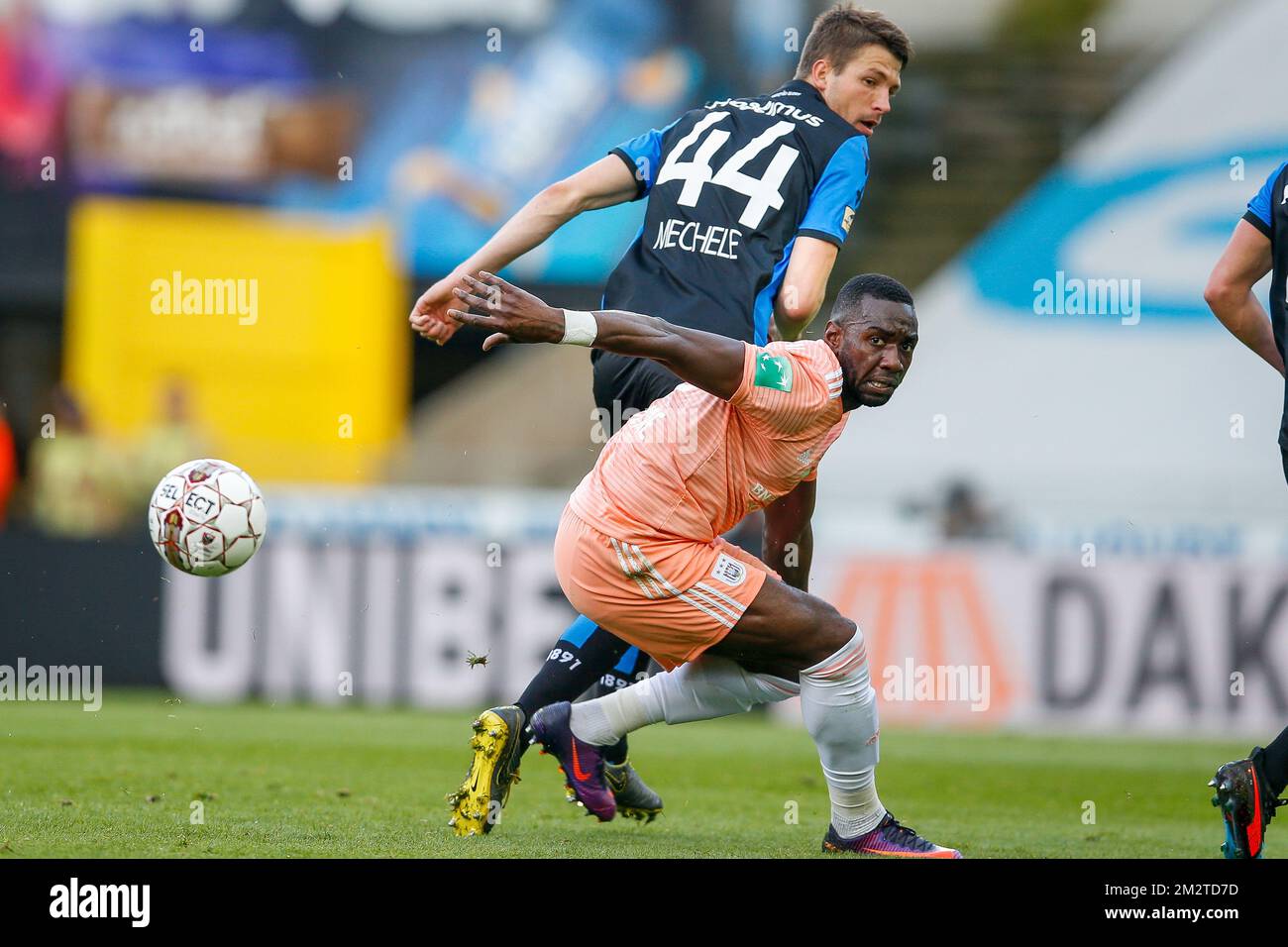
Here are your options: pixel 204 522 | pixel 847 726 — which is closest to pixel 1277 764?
pixel 847 726

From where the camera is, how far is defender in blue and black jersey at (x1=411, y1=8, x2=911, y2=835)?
5410mm

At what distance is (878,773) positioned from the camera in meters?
7.75

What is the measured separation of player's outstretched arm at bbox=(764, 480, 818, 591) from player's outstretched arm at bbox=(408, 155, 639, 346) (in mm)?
1214

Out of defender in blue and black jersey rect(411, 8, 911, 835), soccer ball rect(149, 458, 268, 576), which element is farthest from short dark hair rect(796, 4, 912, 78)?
soccer ball rect(149, 458, 268, 576)

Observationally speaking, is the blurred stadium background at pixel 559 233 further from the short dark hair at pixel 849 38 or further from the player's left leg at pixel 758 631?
the player's left leg at pixel 758 631

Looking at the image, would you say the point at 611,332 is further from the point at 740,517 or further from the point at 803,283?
the point at 803,283

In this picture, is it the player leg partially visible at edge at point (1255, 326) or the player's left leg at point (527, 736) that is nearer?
the player leg partially visible at edge at point (1255, 326)

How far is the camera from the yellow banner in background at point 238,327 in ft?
53.4

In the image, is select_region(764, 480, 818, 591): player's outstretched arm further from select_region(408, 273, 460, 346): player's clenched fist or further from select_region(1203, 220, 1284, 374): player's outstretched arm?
select_region(1203, 220, 1284, 374): player's outstretched arm

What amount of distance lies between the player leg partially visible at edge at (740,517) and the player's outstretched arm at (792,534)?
57cm

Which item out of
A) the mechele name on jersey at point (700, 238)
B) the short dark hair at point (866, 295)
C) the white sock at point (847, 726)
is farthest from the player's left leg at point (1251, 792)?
the mechele name on jersey at point (700, 238)

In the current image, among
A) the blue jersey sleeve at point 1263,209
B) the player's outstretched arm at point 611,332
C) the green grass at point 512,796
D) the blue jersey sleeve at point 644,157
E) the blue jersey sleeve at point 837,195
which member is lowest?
the green grass at point 512,796
